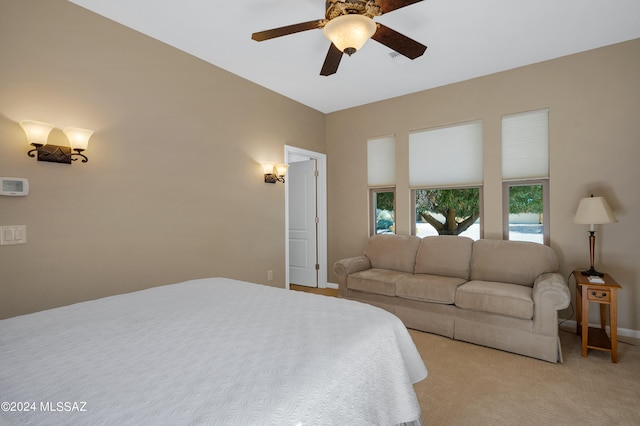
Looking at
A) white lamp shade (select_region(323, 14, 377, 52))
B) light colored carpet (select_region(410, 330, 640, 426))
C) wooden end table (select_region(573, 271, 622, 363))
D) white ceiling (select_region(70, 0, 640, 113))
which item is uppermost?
white ceiling (select_region(70, 0, 640, 113))

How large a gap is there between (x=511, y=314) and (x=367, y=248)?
6.24 feet

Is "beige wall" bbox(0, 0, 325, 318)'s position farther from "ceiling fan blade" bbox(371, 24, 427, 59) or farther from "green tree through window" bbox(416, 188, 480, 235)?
"green tree through window" bbox(416, 188, 480, 235)

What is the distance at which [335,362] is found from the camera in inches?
43.3

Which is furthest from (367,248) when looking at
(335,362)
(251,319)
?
(335,362)

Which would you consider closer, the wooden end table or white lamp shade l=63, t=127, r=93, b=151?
white lamp shade l=63, t=127, r=93, b=151

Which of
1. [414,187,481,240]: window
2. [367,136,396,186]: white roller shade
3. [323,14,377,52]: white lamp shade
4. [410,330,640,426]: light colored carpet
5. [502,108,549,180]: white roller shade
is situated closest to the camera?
[323,14,377,52]: white lamp shade

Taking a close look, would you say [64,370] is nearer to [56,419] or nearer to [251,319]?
[56,419]

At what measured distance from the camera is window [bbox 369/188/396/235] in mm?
4520

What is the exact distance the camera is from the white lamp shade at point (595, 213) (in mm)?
2721

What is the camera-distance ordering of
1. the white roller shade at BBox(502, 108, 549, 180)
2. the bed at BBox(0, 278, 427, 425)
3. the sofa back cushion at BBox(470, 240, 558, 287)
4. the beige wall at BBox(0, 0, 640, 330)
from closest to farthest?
the bed at BBox(0, 278, 427, 425) < the beige wall at BBox(0, 0, 640, 330) < the sofa back cushion at BBox(470, 240, 558, 287) < the white roller shade at BBox(502, 108, 549, 180)

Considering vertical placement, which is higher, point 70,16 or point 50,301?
point 70,16

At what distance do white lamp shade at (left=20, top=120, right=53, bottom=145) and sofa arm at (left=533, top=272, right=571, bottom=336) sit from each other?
3.98m

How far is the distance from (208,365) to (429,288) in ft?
8.50

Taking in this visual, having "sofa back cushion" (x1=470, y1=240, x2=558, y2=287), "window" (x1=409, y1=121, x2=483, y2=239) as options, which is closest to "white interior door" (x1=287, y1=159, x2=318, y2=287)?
"window" (x1=409, y1=121, x2=483, y2=239)
